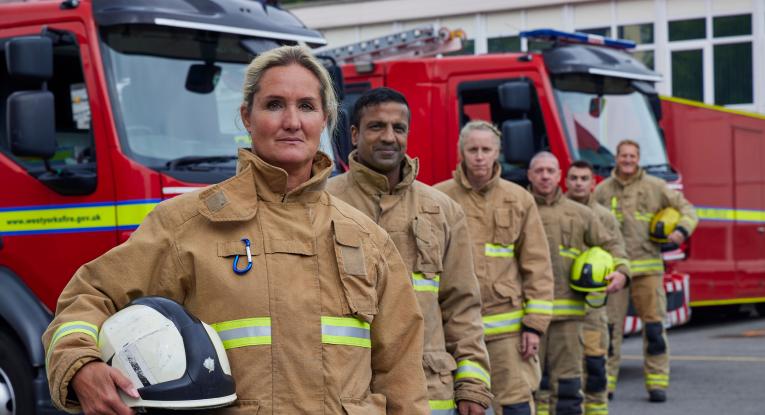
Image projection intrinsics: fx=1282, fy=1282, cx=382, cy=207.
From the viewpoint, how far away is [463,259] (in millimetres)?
5043

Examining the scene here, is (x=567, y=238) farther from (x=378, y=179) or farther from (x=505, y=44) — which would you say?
(x=505, y=44)

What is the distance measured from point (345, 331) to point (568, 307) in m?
5.42

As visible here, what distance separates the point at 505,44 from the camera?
19.8 metres

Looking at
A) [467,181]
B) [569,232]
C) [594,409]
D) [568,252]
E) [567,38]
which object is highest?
[567,38]

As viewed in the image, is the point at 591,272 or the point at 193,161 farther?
the point at 591,272

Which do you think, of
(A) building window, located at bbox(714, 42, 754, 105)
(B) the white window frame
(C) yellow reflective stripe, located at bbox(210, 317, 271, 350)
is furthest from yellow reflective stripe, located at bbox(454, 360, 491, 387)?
(A) building window, located at bbox(714, 42, 754, 105)

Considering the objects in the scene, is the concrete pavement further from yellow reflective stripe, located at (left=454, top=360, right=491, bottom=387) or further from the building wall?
the building wall

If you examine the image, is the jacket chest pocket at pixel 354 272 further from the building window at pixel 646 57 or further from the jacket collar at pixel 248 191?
the building window at pixel 646 57

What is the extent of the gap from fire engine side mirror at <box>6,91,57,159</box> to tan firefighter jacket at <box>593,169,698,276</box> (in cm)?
558

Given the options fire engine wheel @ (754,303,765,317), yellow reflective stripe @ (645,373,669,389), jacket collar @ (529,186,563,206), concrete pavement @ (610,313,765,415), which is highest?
jacket collar @ (529,186,563,206)

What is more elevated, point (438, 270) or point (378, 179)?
point (378, 179)

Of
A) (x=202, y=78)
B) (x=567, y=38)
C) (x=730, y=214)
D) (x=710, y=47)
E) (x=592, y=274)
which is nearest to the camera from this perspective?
(x=202, y=78)

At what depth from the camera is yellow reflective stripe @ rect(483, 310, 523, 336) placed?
6.62 m

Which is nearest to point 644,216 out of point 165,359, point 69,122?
point 69,122
